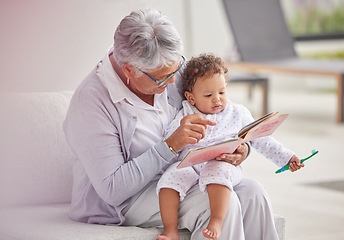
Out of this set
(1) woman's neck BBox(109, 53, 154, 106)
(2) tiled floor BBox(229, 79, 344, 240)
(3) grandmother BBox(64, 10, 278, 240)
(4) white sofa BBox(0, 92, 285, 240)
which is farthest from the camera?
(2) tiled floor BBox(229, 79, 344, 240)

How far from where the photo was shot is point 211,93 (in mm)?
2223

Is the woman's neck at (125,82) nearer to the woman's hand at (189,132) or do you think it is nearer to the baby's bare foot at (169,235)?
the woman's hand at (189,132)

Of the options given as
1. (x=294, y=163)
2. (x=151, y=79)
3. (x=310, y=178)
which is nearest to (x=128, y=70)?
(x=151, y=79)

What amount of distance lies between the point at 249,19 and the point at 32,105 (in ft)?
17.7

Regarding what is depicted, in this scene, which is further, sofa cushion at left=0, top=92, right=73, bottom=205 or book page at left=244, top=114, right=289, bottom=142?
sofa cushion at left=0, top=92, right=73, bottom=205

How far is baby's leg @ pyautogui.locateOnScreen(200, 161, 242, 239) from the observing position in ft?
6.41

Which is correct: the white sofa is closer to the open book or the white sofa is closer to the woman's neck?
the woman's neck

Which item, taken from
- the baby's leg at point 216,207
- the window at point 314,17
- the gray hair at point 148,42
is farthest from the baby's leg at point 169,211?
the window at point 314,17

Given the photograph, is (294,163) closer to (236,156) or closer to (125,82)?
(236,156)

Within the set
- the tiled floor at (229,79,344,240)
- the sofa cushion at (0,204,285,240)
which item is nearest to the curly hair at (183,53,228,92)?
the sofa cushion at (0,204,285,240)

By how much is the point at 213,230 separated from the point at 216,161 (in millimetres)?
240

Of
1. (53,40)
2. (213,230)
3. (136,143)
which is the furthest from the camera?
(53,40)

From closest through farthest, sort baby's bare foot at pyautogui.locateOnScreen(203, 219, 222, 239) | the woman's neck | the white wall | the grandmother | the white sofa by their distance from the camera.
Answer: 1. baby's bare foot at pyautogui.locateOnScreen(203, 219, 222, 239)
2. the grandmother
3. the woman's neck
4. the white sofa
5. the white wall

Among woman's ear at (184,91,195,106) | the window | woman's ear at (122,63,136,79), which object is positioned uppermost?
woman's ear at (122,63,136,79)
